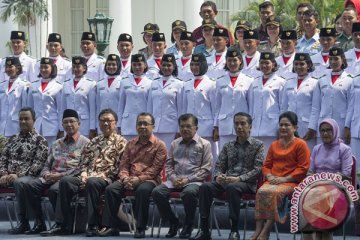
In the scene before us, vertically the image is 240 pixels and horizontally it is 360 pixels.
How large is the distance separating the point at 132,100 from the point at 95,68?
1037mm

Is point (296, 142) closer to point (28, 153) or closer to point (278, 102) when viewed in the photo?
point (278, 102)

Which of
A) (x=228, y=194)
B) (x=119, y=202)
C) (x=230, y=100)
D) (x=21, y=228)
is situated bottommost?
(x=21, y=228)

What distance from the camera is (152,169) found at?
15.4 metres

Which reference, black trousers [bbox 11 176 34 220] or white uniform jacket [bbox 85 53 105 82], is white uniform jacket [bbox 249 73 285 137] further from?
black trousers [bbox 11 176 34 220]

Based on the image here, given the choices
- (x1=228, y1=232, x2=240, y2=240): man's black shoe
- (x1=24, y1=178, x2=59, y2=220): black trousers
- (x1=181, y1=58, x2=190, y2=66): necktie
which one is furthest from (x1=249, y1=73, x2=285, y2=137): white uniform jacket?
(x1=24, y1=178, x2=59, y2=220): black trousers

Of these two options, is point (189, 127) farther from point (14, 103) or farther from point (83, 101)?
point (14, 103)

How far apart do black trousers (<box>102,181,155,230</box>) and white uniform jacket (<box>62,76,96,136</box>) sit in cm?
239

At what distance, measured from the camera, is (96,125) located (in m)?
17.5

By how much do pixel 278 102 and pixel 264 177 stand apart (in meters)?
1.86

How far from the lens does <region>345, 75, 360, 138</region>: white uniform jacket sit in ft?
50.3

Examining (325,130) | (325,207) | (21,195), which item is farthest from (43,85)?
(325,207)

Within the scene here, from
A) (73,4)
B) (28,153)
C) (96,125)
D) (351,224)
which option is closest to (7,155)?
(28,153)

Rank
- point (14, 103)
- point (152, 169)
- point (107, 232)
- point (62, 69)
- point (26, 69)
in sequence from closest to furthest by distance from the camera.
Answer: point (107, 232) < point (152, 169) < point (14, 103) < point (62, 69) < point (26, 69)

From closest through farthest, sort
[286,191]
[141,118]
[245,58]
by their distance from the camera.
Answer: [286,191], [141,118], [245,58]
